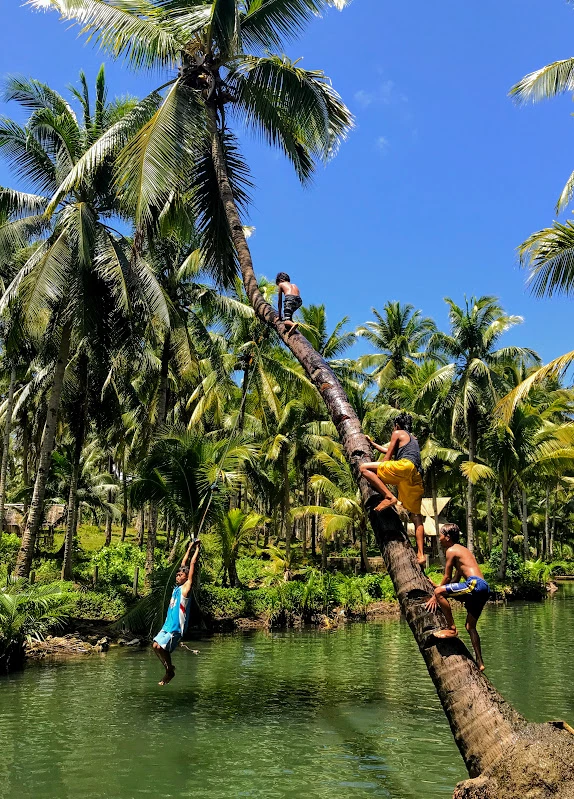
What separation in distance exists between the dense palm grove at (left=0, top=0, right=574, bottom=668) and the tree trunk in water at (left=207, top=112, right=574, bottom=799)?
12.0 feet

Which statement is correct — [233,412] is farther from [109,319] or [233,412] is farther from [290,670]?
[290,670]

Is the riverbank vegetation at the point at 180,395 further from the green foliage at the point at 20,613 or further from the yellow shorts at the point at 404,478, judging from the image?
the yellow shorts at the point at 404,478

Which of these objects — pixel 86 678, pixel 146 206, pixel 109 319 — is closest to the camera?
pixel 146 206

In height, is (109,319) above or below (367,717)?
above

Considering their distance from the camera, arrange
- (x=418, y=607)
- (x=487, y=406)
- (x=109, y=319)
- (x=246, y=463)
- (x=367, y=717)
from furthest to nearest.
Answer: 1. (x=487, y=406)
2. (x=246, y=463)
3. (x=109, y=319)
4. (x=367, y=717)
5. (x=418, y=607)

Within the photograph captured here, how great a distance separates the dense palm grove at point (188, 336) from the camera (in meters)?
9.98

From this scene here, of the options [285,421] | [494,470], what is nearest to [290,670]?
[285,421]

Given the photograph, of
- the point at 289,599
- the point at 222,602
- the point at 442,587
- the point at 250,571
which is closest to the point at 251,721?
the point at 442,587

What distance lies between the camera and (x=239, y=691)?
12.6m

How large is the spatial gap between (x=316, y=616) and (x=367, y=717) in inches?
493

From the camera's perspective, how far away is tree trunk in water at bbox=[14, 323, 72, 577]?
17766mm

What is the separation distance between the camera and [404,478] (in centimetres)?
607

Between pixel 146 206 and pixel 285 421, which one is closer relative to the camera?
pixel 146 206

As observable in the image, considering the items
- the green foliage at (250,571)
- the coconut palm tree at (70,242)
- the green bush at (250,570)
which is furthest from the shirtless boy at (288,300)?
the green bush at (250,570)
